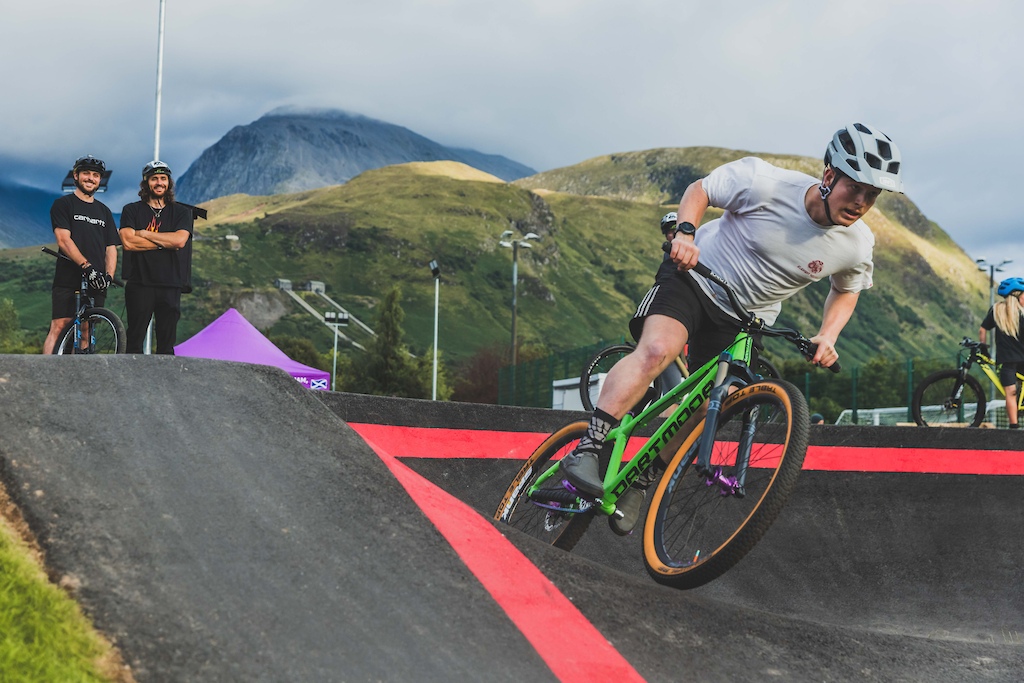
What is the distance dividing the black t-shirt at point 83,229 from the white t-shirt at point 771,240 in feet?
18.5

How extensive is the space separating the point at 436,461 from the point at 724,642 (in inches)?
129

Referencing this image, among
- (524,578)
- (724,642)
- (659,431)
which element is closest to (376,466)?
(524,578)

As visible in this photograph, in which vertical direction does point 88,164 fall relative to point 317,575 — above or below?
above

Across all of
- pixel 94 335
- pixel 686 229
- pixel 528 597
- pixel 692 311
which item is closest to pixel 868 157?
pixel 686 229

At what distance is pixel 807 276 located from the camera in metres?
4.57

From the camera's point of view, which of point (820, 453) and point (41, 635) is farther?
point (820, 453)

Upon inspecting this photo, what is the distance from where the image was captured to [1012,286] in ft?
34.9

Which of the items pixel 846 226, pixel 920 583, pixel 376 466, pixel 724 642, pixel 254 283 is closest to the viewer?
pixel 724 642

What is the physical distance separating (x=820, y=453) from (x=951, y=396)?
677 cm

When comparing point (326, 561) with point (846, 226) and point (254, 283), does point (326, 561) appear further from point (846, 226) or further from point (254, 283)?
point (254, 283)

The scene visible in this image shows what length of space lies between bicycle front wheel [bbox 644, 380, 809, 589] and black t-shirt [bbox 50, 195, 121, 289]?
5.78 m

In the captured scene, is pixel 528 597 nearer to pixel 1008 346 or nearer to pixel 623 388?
pixel 623 388

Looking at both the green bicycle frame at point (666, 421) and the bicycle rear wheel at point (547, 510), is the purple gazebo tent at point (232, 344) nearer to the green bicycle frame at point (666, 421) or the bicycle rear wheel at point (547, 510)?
the bicycle rear wheel at point (547, 510)

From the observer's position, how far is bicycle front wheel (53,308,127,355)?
7.67 m
